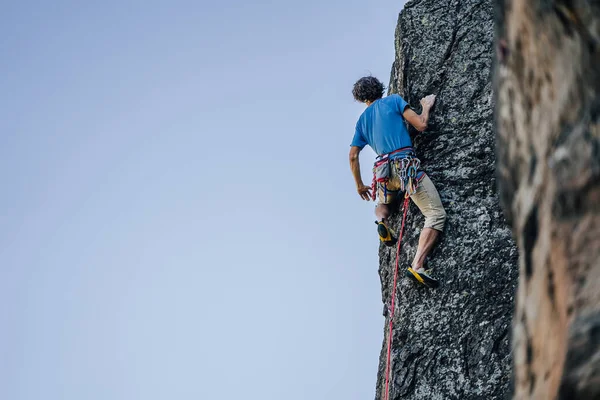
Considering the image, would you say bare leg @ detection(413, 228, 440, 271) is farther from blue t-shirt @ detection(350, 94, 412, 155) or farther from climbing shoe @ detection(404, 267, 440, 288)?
blue t-shirt @ detection(350, 94, 412, 155)

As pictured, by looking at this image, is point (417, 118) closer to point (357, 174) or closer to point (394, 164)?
point (394, 164)

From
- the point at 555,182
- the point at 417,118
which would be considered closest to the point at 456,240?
the point at 417,118

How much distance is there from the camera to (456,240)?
29.8ft

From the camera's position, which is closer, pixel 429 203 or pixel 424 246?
pixel 424 246

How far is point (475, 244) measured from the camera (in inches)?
354

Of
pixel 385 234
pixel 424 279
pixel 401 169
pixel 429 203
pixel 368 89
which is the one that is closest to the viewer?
pixel 424 279

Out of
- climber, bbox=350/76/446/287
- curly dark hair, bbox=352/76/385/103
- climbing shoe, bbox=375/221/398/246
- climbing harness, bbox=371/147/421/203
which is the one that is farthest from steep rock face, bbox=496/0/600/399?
curly dark hair, bbox=352/76/385/103

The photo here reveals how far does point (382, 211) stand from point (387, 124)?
4.06 feet

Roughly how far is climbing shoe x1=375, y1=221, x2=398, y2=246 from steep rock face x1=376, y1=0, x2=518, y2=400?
0.72ft

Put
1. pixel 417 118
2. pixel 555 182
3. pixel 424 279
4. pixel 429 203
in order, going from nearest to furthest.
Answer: pixel 555 182, pixel 424 279, pixel 429 203, pixel 417 118

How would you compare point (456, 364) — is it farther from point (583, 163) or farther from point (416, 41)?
point (583, 163)

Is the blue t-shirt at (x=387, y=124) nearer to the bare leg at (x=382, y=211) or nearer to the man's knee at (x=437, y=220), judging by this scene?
the bare leg at (x=382, y=211)

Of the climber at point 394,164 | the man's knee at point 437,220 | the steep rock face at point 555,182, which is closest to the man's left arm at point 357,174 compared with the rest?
the climber at point 394,164

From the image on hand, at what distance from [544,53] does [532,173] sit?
44cm
